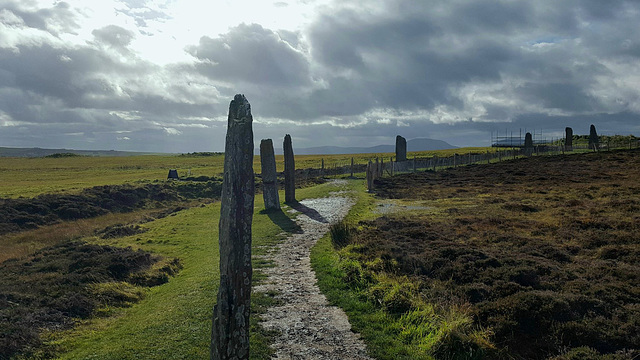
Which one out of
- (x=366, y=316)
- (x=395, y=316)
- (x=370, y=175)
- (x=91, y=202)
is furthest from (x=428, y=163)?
(x=366, y=316)

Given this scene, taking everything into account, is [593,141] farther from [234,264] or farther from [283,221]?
[234,264]

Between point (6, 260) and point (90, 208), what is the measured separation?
15848mm

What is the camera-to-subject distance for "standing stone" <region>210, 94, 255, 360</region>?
23.1 ft

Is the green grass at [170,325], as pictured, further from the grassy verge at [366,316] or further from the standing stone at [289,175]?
the standing stone at [289,175]

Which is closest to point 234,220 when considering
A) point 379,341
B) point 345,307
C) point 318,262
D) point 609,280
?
point 379,341

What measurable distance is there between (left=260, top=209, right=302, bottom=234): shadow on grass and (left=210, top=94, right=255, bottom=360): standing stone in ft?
46.5

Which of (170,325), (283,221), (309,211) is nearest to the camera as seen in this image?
(170,325)

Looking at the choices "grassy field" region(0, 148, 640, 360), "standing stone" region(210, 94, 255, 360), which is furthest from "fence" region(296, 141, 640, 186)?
"standing stone" region(210, 94, 255, 360)

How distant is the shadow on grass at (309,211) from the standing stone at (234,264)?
1656 cm

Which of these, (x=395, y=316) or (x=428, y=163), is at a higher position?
(x=428, y=163)

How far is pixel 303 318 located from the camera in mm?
10461

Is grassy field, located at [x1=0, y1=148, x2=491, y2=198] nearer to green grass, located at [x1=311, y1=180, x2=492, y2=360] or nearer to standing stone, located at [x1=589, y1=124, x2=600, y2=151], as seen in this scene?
standing stone, located at [x1=589, y1=124, x2=600, y2=151]

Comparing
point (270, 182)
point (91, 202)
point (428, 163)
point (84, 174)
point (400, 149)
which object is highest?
point (400, 149)

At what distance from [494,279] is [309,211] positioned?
1634 centimetres
